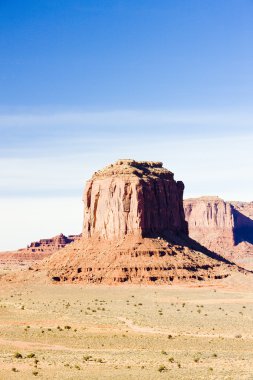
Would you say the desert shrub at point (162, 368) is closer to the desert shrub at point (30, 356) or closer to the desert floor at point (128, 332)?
the desert floor at point (128, 332)

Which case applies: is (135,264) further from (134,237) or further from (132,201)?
(132,201)

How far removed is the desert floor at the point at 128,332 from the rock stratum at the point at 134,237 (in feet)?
16.4

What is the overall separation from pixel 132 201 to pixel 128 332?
2542 inches

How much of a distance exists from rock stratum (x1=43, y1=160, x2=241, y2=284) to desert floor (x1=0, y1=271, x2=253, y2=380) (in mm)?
4996

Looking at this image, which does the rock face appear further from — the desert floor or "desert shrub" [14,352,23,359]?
"desert shrub" [14,352,23,359]

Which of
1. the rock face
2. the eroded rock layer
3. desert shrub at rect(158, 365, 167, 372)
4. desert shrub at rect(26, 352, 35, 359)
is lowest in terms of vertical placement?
desert shrub at rect(158, 365, 167, 372)

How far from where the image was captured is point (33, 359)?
161 feet

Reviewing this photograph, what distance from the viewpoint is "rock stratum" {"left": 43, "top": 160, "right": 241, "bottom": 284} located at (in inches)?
4631

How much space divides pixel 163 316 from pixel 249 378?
36.9 metres

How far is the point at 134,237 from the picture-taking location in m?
126

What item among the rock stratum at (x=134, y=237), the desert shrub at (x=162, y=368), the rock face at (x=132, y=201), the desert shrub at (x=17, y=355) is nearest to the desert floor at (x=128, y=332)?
the desert shrub at (x=162, y=368)

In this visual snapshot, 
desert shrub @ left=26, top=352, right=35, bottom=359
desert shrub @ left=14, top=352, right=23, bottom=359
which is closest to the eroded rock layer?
desert shrub @ left=26, top=352, right=35, bottom=359

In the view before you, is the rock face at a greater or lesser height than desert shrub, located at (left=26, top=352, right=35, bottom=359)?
greater

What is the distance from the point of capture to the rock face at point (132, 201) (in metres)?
127
